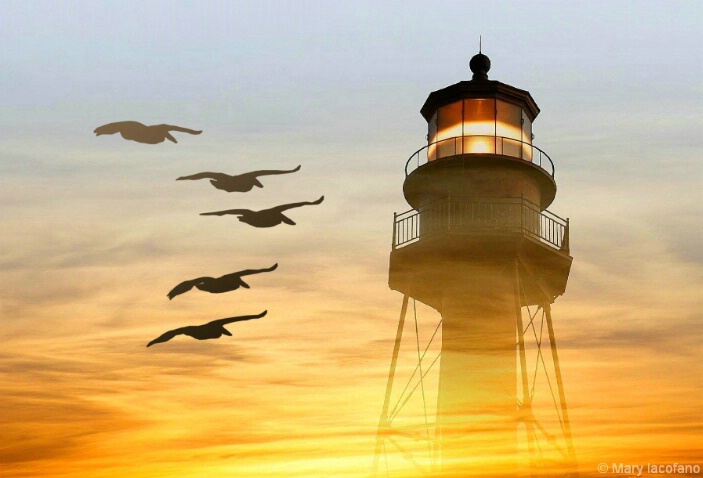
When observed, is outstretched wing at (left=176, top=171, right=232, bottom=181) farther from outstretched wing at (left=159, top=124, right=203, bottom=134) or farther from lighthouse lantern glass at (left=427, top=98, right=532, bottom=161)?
lighthouse lantern glass at (left=427, top=98, right=532, bottom=161)

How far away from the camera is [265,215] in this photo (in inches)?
935

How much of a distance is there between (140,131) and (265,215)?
13.6ft

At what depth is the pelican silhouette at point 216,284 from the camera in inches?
937

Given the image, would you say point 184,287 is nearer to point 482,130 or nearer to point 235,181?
point 235,181

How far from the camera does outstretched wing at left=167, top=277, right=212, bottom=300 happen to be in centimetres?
2355

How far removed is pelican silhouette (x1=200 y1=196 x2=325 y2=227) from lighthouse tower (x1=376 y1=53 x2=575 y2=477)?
32.8 feet

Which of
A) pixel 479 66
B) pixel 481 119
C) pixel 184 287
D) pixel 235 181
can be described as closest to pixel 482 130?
pixel 481 119

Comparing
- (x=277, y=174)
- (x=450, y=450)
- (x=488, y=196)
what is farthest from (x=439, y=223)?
(x=277, y=174)

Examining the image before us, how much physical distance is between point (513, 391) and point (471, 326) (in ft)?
8.58

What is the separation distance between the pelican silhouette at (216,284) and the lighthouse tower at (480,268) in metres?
10.3

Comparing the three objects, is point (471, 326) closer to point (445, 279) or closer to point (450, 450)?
point (445, 279)

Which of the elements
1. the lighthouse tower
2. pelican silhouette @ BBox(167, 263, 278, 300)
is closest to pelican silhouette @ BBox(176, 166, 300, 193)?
pelican silhouette @ BBox(167, 263, 278, 300)

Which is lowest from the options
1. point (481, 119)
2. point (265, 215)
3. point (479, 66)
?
point (265, 215)

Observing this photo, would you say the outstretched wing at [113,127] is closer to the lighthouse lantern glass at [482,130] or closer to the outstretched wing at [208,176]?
the outstretched wing at [208,176]
